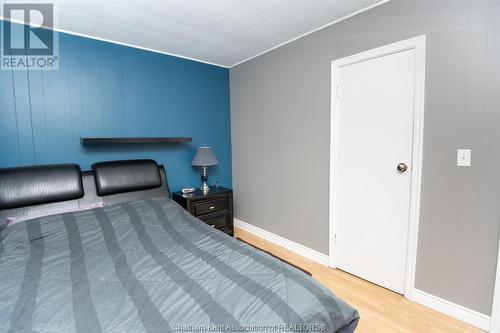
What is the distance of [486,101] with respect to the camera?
147cm

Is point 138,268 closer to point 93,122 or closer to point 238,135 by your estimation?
point 93,122

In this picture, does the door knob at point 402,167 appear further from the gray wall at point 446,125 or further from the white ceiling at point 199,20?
the white ceiling at point 199,20

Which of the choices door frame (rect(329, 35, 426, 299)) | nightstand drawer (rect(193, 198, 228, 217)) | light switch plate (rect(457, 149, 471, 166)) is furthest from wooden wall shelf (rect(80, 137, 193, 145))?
light switch plate (rect(457, 149, 471, 166))

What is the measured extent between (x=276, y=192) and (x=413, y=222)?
1472 mm

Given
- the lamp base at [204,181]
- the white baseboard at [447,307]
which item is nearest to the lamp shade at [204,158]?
the lamp base at [204,181]

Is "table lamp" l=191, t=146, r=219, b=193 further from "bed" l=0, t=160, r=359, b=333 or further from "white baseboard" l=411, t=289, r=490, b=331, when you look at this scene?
"white baseboard" l=411, t=289, r=490, b=331

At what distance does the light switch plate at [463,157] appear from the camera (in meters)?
1.54

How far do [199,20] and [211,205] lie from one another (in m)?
1.94

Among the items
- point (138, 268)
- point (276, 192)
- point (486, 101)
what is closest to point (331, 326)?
point (138, 268)

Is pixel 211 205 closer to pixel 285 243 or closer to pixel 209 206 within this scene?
pixel 209 206

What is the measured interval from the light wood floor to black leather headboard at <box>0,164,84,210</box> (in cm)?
240

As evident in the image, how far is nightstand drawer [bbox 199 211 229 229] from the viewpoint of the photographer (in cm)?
281

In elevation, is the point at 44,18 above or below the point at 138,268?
above

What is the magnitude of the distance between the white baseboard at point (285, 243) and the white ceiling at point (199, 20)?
2.32 metres
